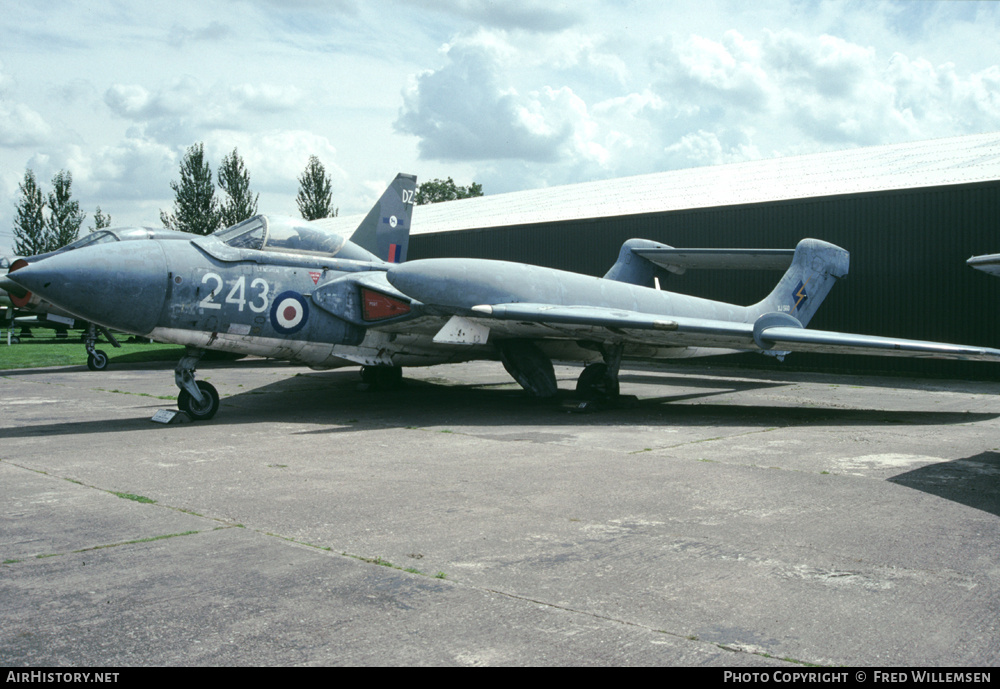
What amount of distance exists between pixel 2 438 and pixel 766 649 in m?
8.15

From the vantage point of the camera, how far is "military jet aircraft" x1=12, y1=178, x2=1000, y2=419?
9.09 m

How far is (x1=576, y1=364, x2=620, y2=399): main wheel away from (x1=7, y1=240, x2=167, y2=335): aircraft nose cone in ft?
A: 18.2

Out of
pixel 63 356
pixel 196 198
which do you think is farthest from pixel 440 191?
pixel 63 356

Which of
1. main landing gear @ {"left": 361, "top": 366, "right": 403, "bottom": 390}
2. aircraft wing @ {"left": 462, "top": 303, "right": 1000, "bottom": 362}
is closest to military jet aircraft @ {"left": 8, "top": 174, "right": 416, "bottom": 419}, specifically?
aircraft wing @ {"left": 462, "top": 303, "right": 1000, "bottom": 362}

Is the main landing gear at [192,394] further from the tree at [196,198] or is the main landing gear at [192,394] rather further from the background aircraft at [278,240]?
the tree at [196,198]

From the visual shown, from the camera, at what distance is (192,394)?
9.77m

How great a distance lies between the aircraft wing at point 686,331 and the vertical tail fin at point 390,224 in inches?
348

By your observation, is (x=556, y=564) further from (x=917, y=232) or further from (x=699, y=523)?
(x=917, y=232)

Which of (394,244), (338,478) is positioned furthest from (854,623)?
(394,244)

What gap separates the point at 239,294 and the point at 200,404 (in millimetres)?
1416

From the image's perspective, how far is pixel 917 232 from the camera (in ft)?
55.4

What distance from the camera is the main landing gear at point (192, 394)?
9781mm

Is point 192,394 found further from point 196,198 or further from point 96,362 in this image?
point 196,198
